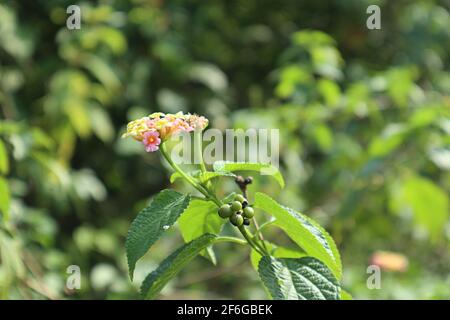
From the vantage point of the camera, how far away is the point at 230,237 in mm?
750

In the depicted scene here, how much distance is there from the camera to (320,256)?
74 cm

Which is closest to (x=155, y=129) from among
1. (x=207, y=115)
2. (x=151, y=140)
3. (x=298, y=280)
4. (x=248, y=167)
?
(x=151, y=140)

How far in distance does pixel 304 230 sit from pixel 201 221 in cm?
15

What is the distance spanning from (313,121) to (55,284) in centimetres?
90

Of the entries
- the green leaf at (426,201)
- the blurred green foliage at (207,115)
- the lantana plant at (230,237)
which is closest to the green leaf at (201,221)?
the lantana plant at (230,237)

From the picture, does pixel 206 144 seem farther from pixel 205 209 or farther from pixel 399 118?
pixel 205 209

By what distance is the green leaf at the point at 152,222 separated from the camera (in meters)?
0.69

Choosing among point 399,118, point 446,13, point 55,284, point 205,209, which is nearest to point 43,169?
point 55,284

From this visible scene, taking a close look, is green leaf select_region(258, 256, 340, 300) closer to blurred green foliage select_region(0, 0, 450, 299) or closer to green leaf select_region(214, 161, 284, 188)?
green leaf select_region(214, 161, 284, 188)

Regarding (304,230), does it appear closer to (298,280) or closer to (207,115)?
(298,280)

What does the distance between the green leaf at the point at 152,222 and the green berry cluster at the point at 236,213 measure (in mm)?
42

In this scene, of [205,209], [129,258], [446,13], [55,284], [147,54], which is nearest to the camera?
[129,258]

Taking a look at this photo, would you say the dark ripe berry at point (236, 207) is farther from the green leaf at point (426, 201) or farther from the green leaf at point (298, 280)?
the green leaf at point (426, 201)
